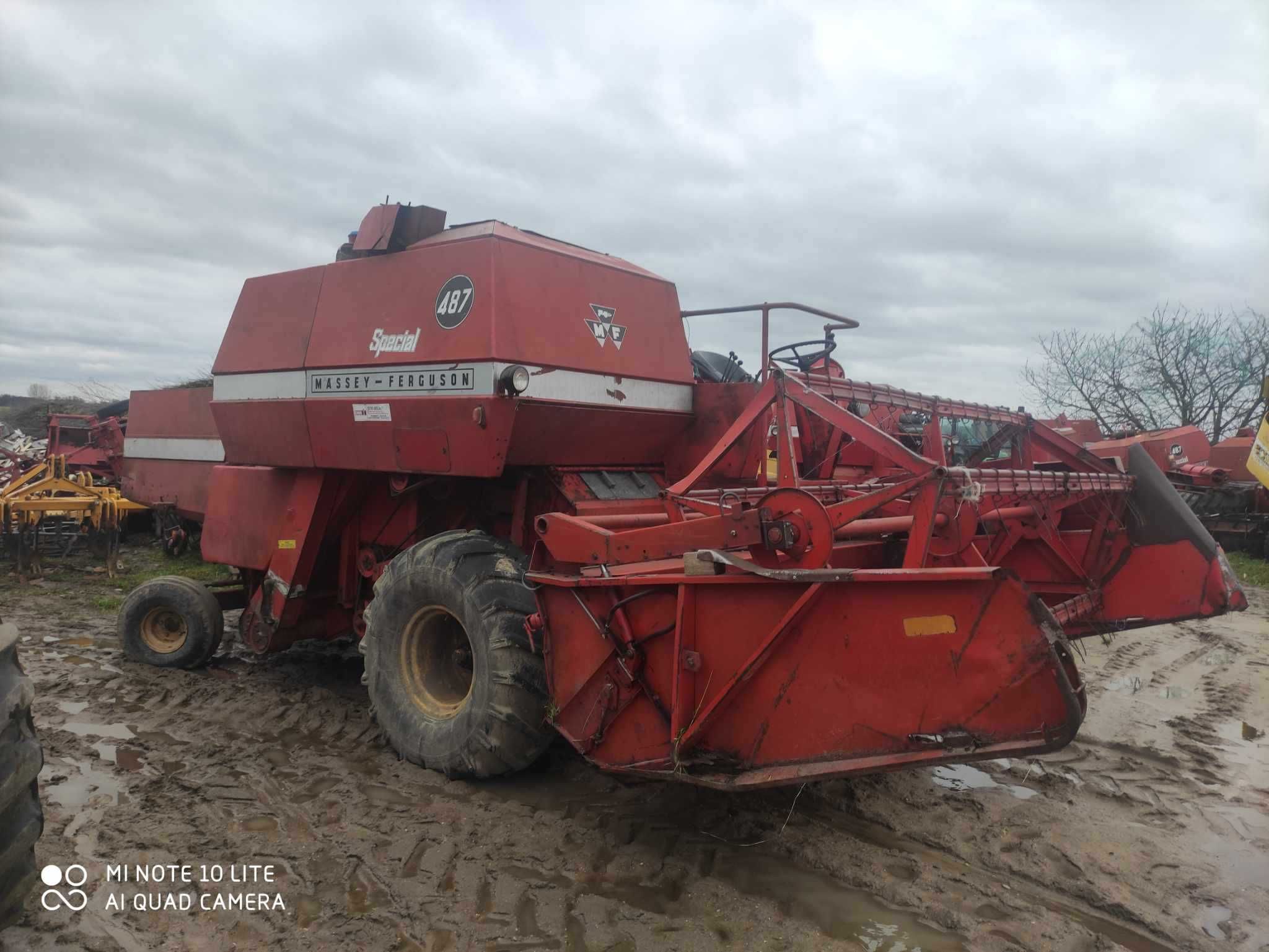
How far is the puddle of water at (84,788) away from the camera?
3.55 metres

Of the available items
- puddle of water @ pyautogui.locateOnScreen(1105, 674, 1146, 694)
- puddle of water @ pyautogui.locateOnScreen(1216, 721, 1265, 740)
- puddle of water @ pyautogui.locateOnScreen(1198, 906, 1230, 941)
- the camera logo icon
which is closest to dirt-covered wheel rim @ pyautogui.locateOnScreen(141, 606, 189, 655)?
the camera logo icon

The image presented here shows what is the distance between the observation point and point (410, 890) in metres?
2.93

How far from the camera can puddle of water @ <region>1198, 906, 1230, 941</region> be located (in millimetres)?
2670

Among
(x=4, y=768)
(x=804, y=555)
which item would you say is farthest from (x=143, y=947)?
(x=804, y=555)

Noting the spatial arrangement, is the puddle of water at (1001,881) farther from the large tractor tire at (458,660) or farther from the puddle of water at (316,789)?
the puddle of water at (316,789)

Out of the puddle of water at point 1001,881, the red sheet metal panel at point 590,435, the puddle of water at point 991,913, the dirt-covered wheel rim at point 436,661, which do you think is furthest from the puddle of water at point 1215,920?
the red sheet metal panel at point 590,435

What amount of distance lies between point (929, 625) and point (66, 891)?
3.00 m

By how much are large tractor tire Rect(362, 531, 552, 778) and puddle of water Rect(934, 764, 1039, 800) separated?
1.80 metres

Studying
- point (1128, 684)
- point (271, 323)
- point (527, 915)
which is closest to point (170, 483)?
point (271, 323)

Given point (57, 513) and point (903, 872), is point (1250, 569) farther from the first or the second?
point (57, 513)

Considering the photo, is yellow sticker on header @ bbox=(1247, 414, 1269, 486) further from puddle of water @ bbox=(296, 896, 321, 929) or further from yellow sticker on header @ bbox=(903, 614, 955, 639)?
puddle of water @ bbox=(296, 896, 321, 929)

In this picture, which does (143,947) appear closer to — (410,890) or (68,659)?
(410,890)

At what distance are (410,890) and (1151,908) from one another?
2492mm

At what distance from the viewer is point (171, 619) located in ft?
19.4
